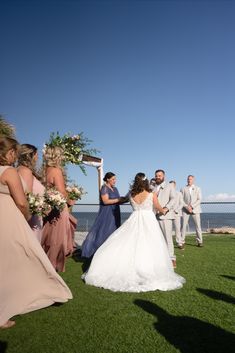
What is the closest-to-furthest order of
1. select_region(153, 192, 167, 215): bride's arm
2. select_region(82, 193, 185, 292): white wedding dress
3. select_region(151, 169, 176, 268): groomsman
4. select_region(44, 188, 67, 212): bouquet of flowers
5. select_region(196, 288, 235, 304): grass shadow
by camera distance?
select_region(196, 288, 235, 304): grass shadow < select_region(44, 188, 67, 212): bouquet of flowers < select_region(82, 193, 185, 292): white wedding dress < select_region(153, 192, 167, 215): bride's arm < select_region(151, 169, 176, 268): groomsman

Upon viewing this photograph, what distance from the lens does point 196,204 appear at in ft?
42.3

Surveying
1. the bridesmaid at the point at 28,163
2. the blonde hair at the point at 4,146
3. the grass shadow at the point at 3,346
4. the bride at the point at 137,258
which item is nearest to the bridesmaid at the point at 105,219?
the bride at the point at 137,258

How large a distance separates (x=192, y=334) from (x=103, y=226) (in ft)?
15.7

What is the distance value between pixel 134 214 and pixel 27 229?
9.78 feet

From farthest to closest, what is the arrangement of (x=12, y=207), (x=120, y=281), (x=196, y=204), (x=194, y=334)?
(x=196, y=204)
(x=120, y=281)
(x=12, y=207)
(x=194, y=334)

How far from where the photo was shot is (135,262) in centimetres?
631

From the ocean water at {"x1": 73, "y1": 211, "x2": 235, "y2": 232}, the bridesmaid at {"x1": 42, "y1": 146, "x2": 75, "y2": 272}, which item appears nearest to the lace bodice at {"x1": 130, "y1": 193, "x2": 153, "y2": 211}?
the bridesmaid at {"x1": 42, "y1": 146, "x2": 75, "y2": 272}

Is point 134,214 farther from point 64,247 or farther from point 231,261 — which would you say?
point 231,261

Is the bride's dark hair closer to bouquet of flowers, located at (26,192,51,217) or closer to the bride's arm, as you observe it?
the bride's arm

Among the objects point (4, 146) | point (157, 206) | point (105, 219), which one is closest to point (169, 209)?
point (157, 206)

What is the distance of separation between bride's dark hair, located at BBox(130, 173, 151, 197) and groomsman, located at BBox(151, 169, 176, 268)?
1154mm

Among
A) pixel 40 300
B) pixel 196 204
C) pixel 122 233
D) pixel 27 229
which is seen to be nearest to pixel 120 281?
pixel 122 233

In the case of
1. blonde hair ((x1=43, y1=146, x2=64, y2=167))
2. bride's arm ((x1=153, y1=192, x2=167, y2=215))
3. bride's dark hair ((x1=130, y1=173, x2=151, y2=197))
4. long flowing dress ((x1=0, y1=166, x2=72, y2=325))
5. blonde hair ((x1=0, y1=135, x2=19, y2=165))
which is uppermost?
blonde hair ((x1=43, y1=146, x2=64, y2=167))

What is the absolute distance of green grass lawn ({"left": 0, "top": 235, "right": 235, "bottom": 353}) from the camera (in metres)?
3.54
